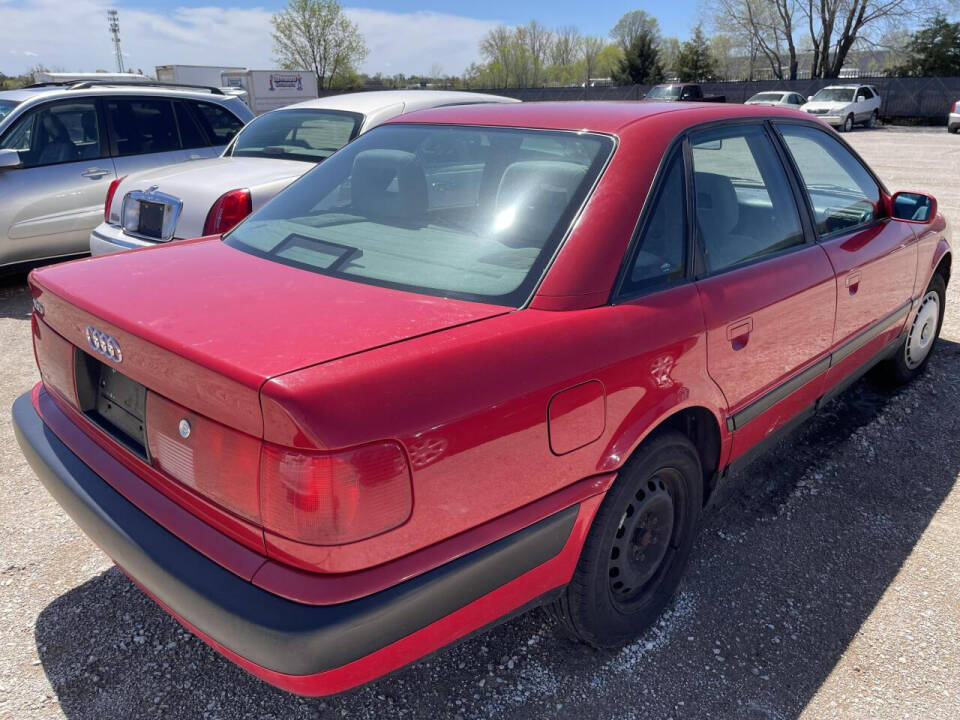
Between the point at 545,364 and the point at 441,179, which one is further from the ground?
the point at 441,179

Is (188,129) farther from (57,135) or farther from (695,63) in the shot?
(695,63)

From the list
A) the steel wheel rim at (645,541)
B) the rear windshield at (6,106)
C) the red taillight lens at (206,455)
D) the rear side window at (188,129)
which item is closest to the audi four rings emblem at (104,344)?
the red taillight lens at (206,455)

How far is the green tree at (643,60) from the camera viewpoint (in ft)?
156

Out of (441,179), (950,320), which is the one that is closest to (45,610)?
(441,179)

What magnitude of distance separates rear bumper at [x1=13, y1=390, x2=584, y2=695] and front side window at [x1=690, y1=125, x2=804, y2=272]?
1.11 metres

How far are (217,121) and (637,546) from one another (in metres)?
6.66

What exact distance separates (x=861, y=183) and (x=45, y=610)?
3857 millimetres

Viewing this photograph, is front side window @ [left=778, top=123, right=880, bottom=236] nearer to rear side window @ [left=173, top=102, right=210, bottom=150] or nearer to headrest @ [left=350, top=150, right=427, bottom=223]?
headrest @ [left=350, top=150, right=427, bottom=223]

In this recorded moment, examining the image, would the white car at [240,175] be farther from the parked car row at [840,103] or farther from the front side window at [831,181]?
the parked car row at [840,103]

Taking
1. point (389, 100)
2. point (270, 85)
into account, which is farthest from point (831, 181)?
point (270, 85)

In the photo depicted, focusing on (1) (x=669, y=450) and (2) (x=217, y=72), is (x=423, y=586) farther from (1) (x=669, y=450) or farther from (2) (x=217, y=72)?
(2) (x=217, y=72)

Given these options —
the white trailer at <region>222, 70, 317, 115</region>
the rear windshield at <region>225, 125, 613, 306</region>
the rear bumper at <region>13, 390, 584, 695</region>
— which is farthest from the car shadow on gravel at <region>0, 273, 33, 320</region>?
the white trailer at <region>222, 70, 317, 115</region>

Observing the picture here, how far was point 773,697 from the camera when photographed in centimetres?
222

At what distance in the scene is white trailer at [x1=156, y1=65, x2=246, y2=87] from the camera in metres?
30.0
